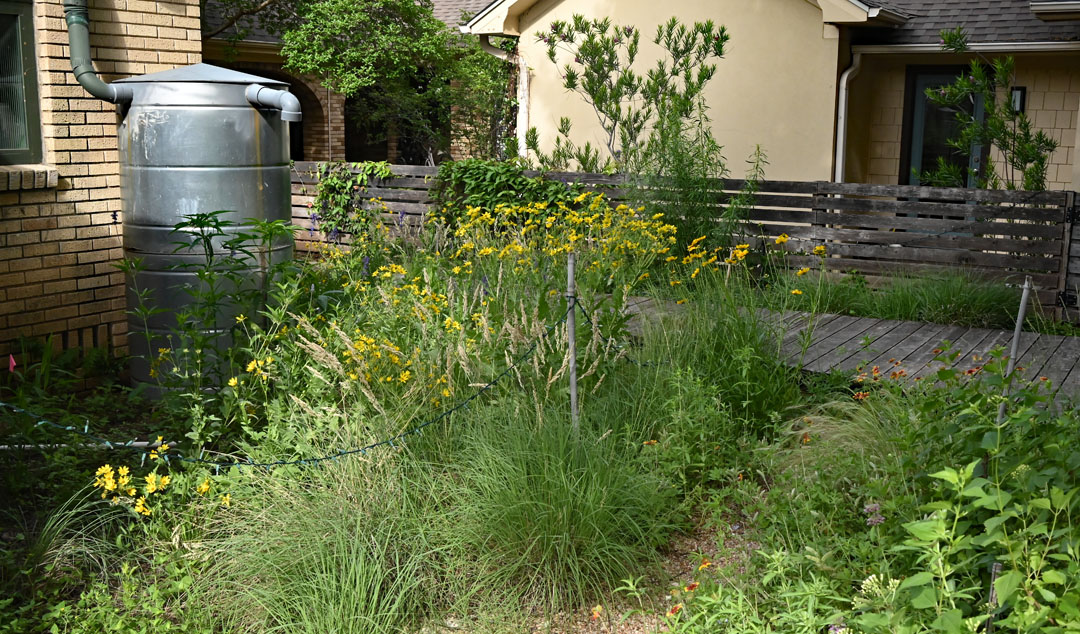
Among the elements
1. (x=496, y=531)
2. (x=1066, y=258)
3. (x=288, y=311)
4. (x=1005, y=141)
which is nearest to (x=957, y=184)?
(x=1005, y=141)

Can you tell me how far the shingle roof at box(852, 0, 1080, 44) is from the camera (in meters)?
12.2

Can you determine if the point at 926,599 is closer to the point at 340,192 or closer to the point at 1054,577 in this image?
the point at 1054,577

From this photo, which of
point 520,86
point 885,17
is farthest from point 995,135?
point 520,86

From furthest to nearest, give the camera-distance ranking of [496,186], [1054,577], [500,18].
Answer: [500,18] → [496,186] → [1054,577]

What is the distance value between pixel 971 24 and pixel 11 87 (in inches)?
433

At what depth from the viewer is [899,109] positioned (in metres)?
13.8

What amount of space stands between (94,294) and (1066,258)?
25.8 ft

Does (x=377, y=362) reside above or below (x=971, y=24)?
below

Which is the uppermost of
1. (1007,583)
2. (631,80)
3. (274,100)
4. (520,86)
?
(520,86)

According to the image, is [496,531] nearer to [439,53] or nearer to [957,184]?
[957,184]

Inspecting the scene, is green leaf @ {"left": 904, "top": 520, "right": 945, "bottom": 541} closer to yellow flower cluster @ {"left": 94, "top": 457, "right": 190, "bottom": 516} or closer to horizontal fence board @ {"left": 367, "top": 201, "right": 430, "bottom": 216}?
yellow flower cluster @ {"left": 94, "top": 457, "right": 190, "bottom": 516}

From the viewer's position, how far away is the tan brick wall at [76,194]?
6.56 meters

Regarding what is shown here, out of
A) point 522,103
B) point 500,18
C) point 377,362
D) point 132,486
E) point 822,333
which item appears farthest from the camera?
point 522,103

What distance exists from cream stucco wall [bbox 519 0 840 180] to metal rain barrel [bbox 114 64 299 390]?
332 inches
